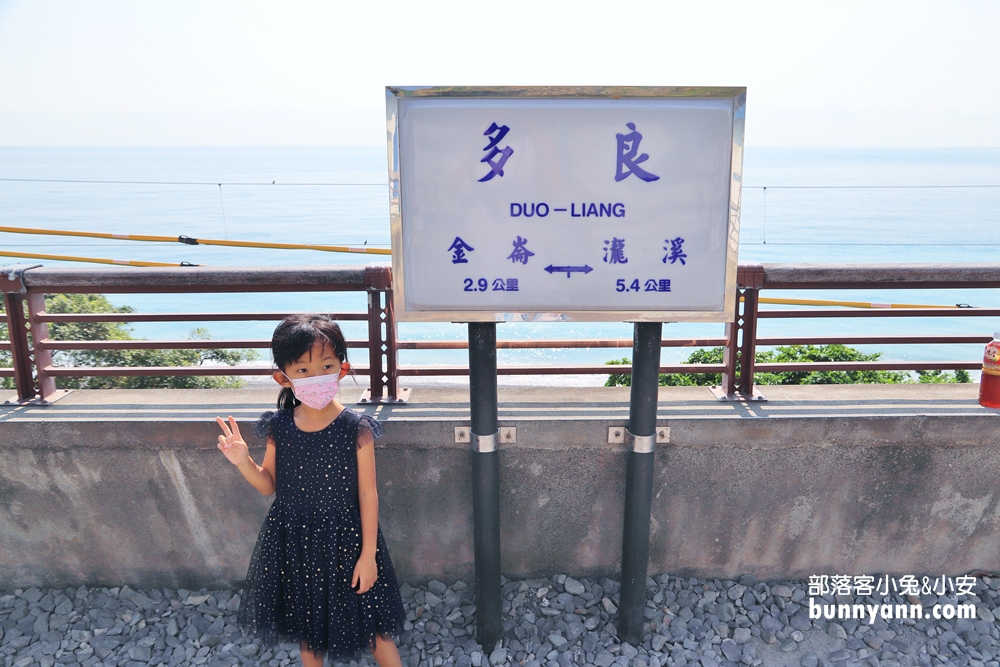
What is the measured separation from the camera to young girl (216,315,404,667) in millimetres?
2426

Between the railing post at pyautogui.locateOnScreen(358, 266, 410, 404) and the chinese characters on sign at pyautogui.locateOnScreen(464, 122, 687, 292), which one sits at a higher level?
the chinese characters on sign at pyautogui.locateOnScreen(464, 122, 687, 292)

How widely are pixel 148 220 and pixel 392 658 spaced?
42.3 meters

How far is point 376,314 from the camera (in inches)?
129

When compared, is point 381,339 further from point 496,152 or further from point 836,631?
point 836,631

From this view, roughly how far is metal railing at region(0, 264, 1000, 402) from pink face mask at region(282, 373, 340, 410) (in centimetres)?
80

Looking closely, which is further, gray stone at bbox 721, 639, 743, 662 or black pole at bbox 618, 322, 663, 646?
gray stone at bbox 721, 639, 743, 662

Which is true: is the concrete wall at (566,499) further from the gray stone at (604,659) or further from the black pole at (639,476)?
the gray stone at (604,659)

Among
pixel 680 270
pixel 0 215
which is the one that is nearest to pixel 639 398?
pixel 680 270

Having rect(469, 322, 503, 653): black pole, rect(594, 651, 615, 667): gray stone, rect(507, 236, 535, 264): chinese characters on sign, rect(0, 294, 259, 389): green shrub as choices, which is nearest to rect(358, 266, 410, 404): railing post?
rect(469, 322, 503, 653): black pole

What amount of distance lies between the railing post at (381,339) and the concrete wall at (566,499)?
0.31m

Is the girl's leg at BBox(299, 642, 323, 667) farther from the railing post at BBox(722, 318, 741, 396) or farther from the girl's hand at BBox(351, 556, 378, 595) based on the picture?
the railing post at BBox(722, 318, 741, 396)

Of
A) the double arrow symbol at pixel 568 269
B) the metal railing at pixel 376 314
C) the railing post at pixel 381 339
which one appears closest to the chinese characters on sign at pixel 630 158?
the double arrow symbol at pixel 568 269

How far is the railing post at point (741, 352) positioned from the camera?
132 inches

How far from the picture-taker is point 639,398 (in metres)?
2.85
